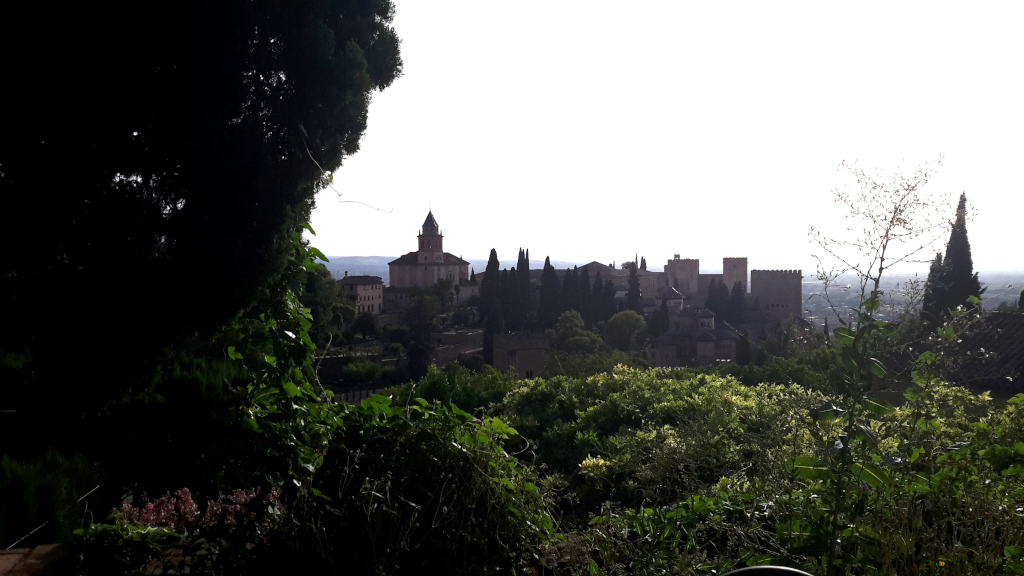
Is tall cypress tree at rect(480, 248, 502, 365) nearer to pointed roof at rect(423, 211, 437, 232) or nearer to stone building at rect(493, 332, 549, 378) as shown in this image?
stone building at rect(493, 332, 549, 378)

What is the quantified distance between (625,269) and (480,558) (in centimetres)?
6809

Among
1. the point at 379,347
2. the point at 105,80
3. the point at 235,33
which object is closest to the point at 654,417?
the point at 235,33

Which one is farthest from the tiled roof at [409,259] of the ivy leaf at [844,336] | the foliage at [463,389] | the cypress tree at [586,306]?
the ivy leaf at [844,336]

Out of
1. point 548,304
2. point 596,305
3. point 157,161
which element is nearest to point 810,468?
point 157,161

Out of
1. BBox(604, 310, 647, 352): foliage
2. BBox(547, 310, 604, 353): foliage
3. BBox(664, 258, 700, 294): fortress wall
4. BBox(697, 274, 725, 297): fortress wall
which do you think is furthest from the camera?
BBox(664, 258, 700, 294): fortress wall

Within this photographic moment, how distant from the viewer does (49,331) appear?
3047 mm

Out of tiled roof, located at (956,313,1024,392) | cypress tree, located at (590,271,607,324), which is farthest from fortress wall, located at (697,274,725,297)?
tiled roof, located at (956,313,1024,392)

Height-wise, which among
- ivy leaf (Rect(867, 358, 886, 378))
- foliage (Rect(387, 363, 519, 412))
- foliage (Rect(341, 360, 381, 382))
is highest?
ivy leaf (Rect(867, 358, 886, 378))

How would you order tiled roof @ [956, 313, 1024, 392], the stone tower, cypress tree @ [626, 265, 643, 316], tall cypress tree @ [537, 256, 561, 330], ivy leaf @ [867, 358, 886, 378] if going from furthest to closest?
the stone tower
cypress tree @ [626, 265, 643, 316]
tall cypress tree @ [537, 256, 561, 330]
tiled roof @ [956, 313, 1024, 392]
ivy leaf @ [867, 358, 886, 378]

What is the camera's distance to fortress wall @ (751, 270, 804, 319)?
47500 millimetres

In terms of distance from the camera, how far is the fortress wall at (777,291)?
47500 millimetres

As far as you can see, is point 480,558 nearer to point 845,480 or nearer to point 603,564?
point 603,564

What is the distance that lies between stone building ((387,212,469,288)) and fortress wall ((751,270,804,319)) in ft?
90.7

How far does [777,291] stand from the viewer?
1898 inches
